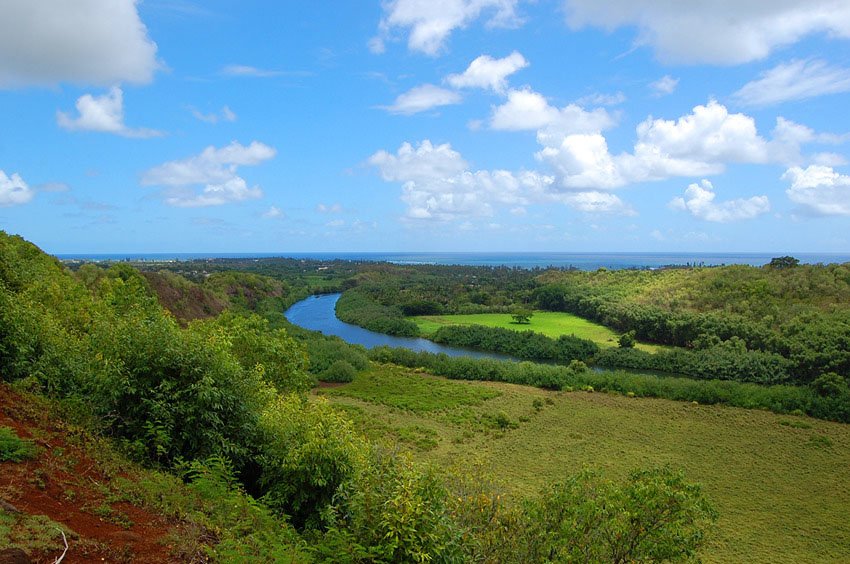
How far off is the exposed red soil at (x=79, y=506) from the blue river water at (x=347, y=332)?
2178 inches

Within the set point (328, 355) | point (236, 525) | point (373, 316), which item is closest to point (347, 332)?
point (373, 316)

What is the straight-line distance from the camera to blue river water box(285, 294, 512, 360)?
70562 mm

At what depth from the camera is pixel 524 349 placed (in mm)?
66188

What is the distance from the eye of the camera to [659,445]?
31.6 metres

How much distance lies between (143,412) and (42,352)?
5.71m

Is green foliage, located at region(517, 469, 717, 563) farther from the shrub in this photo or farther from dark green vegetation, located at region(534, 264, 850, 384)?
dark green vegetation, located at region(534, 264, 850, 384)

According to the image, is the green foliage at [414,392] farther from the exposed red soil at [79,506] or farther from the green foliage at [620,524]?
the exposed red soil at [79,506]

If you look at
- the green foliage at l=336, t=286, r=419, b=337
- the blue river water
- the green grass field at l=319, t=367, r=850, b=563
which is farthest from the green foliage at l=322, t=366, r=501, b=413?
the green foliage at l=336, t=286, r=419, b=337

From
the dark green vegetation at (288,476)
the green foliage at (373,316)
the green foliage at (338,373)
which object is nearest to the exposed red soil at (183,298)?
the green foliage at (338,373)

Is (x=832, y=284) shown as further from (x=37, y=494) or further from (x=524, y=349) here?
(x=37, y=494)

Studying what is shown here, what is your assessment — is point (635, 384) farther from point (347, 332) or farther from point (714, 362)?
point (347, 332)

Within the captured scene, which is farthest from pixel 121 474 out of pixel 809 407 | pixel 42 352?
pixel 809 407

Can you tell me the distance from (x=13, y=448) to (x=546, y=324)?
261 ft

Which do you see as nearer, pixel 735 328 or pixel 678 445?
pixel 678 445
